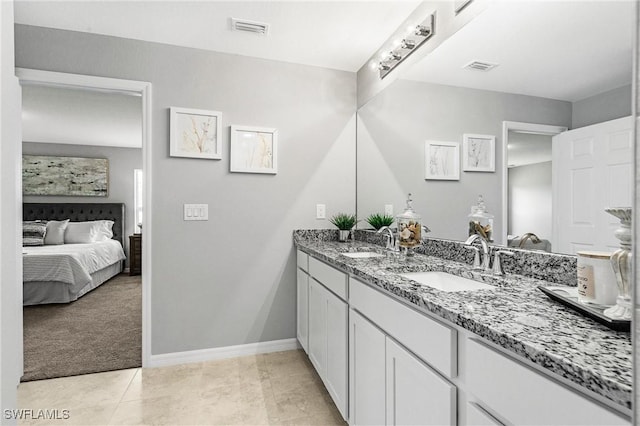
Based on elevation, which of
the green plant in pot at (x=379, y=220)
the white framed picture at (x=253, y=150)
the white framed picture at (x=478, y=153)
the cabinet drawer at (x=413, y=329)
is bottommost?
the cabinet drawer at (x=413, y=329)

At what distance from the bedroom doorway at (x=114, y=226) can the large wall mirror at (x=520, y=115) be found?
1.82m

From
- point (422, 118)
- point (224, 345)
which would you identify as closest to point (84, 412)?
point (224, 345)

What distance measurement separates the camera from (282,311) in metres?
2.74

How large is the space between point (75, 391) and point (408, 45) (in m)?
2.97

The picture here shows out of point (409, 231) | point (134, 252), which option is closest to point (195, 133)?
point (409, 231)

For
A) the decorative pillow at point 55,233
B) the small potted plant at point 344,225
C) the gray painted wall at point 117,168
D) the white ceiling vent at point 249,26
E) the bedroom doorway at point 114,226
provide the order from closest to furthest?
the white ceiling vent at point 249,26 < the bedroom doorway at point 114,226 < the small potted plant at point 344,225 < the decorative pillow at point 55,233 < the gray painted wall at point 117,168

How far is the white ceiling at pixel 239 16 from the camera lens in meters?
2.03

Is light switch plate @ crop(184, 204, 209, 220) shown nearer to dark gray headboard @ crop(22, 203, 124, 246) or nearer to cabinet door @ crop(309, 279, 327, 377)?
cabinet door @ crop(309, 279, 327, 377)

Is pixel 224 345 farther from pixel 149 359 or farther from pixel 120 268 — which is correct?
pixel 120 268

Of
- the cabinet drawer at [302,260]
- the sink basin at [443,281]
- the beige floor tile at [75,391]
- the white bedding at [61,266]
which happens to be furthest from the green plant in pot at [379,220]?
the white bedding at [61,266]

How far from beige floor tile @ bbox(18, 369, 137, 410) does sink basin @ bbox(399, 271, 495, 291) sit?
1.90 metres

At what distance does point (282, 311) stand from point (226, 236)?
0.75m

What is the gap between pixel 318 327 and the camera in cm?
212

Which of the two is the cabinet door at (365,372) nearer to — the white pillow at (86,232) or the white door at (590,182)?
the white door at (590,182)
